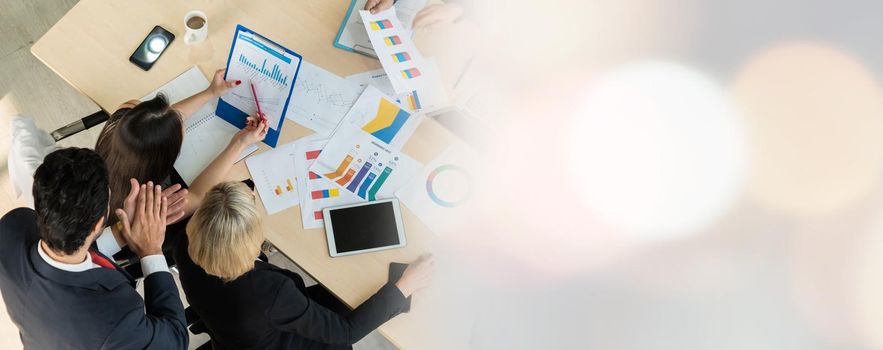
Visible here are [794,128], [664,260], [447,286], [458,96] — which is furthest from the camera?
[458,96]

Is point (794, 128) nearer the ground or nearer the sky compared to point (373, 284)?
nearer the sky

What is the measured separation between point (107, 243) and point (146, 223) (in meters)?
0.17

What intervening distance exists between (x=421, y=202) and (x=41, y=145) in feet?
3.48

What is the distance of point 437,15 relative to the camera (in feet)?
5.96

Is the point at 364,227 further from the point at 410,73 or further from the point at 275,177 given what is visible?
the point at 410,73

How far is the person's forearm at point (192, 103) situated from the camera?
5.55 ft

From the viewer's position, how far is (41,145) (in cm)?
167

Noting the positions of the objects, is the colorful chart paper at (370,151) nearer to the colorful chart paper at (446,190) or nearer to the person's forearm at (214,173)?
the colorful chart paper at (446,190)

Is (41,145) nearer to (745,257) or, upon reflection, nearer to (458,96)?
(458,96)

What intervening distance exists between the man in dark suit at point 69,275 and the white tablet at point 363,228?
0.45 meters

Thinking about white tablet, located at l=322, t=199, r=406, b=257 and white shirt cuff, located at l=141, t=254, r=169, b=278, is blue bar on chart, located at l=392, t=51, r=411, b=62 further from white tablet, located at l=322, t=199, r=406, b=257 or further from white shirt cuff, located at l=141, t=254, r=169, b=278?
white shirt cuff, located at l=141, t=254, r=169, b=278

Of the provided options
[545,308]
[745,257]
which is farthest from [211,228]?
[745,257]

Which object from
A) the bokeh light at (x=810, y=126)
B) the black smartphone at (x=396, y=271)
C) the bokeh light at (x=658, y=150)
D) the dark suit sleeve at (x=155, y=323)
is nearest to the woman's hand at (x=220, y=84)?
the dark suit sleeve at (x=155, y=323)

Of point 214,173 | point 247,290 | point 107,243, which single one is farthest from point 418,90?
point 107,243
